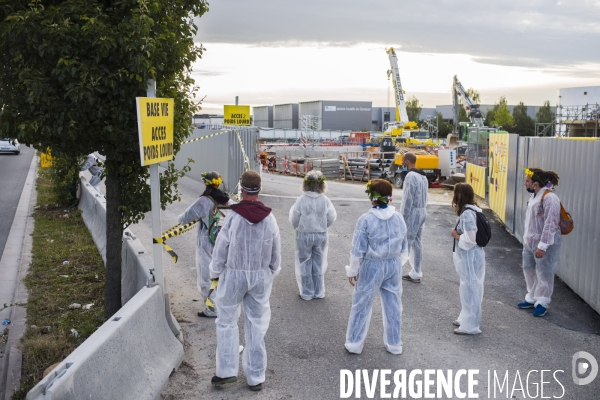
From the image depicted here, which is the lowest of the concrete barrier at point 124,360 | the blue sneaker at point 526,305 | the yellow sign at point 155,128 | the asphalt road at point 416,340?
the asphalt road at point 416,340

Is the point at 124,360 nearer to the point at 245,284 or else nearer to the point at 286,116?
the point at 245,284

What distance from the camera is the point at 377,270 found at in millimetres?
6363

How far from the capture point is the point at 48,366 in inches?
251

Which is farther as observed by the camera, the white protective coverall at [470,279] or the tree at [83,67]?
the white protective coverall at [470,279]

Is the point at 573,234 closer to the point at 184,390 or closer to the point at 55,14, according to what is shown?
the point at 184,390

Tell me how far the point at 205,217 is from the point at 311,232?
1627mm

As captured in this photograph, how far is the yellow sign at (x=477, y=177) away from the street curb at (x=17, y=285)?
495 inches

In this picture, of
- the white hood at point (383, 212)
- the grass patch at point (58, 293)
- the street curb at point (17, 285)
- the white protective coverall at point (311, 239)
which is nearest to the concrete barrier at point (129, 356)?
the grass patch at point (58, 293)

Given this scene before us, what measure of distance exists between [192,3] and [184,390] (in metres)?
4.00

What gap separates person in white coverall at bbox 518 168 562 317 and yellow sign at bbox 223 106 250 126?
47.5 feet

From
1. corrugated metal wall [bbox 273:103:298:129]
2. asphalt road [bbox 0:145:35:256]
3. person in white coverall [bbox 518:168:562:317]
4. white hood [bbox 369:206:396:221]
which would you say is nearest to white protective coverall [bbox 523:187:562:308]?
person in white coverall [bbox 518:168:562:317]

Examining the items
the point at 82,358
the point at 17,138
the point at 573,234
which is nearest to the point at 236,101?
the point at 573,234

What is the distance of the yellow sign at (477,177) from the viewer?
18703 mm

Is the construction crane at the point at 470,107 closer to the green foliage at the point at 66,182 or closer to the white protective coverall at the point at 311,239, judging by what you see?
the green foliage at the point at 66,182
